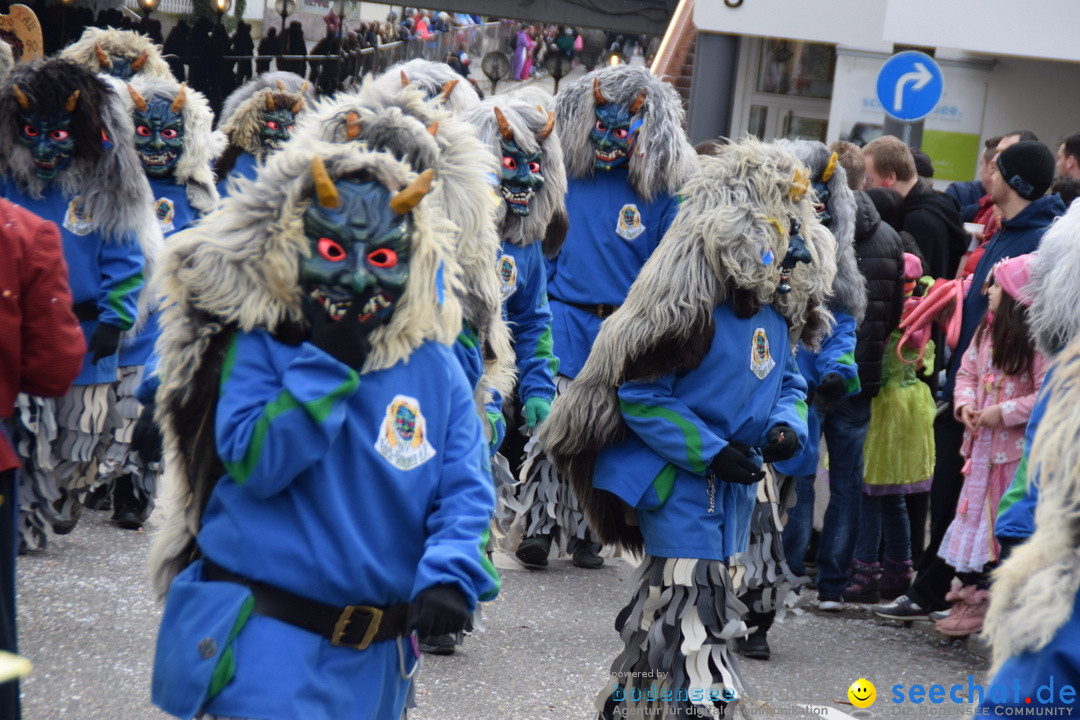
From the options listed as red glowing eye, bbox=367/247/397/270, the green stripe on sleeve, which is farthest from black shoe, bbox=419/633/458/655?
red glowing eye, bbox=367/247/397/270

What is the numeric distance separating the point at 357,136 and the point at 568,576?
137 inches

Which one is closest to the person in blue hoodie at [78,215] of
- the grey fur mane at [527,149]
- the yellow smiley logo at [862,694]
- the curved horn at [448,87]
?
the curved horn at [448,87]

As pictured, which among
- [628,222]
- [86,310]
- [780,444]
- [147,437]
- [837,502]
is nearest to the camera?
[147,437]

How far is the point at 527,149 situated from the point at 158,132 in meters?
2.39

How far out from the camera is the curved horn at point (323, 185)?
104 inches

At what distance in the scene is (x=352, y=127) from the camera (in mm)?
3490

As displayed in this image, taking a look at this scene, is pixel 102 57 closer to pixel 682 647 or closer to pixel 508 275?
pixel 508 275

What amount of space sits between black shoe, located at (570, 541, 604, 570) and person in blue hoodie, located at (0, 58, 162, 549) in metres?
2.46

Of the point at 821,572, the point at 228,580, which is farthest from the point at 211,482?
the point at 821,572

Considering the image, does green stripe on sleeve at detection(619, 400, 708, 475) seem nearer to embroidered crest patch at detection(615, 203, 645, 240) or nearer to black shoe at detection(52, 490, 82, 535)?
embroidered crest patch at detection(615, 203, 645, 240)

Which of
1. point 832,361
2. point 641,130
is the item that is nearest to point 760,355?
point 832,361

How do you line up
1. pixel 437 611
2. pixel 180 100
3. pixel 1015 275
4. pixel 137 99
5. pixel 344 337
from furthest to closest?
pixel 180 100 < pixel 137 99 < pixel 1015 275 < pixel 344 337 < pixel 437 611

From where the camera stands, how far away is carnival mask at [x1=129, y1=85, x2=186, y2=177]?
6.71 m

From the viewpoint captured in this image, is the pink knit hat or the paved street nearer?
the paved street
